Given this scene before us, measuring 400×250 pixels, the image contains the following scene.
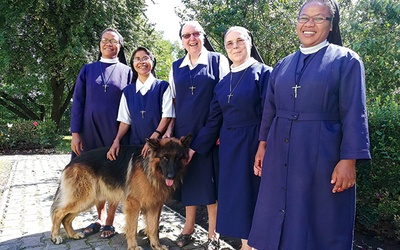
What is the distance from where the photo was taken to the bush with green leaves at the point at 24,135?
1561 centimetres

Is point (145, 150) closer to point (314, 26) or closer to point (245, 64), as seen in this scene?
point (245, 64)

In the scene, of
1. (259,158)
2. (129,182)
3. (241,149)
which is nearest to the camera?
(259,158)

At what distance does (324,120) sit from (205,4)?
8171 mm

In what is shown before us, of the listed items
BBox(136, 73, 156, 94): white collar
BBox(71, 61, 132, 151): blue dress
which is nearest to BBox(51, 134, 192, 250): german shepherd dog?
BBox(71, 61, 132, 151): blue dress

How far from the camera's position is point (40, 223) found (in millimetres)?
5289

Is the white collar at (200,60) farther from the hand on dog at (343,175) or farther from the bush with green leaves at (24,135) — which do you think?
the bush with green leaves at (24,135)

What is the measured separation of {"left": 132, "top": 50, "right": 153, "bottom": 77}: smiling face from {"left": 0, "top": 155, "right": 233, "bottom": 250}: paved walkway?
92.2 inches

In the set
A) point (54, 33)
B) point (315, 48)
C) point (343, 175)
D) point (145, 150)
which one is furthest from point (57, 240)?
point (54, 33)

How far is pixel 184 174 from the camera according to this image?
158 inches

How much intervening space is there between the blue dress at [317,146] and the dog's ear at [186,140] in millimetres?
1263

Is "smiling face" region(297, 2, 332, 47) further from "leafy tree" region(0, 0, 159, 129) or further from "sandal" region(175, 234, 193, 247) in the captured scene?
"leafy tree" region(0, 0, 159, 129)

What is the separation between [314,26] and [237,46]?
102 cm

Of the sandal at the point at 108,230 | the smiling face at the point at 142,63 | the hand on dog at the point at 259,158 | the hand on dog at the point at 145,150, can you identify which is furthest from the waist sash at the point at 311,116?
the sandal at the point at 108,230

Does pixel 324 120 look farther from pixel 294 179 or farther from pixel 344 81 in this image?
pixel 294 179
